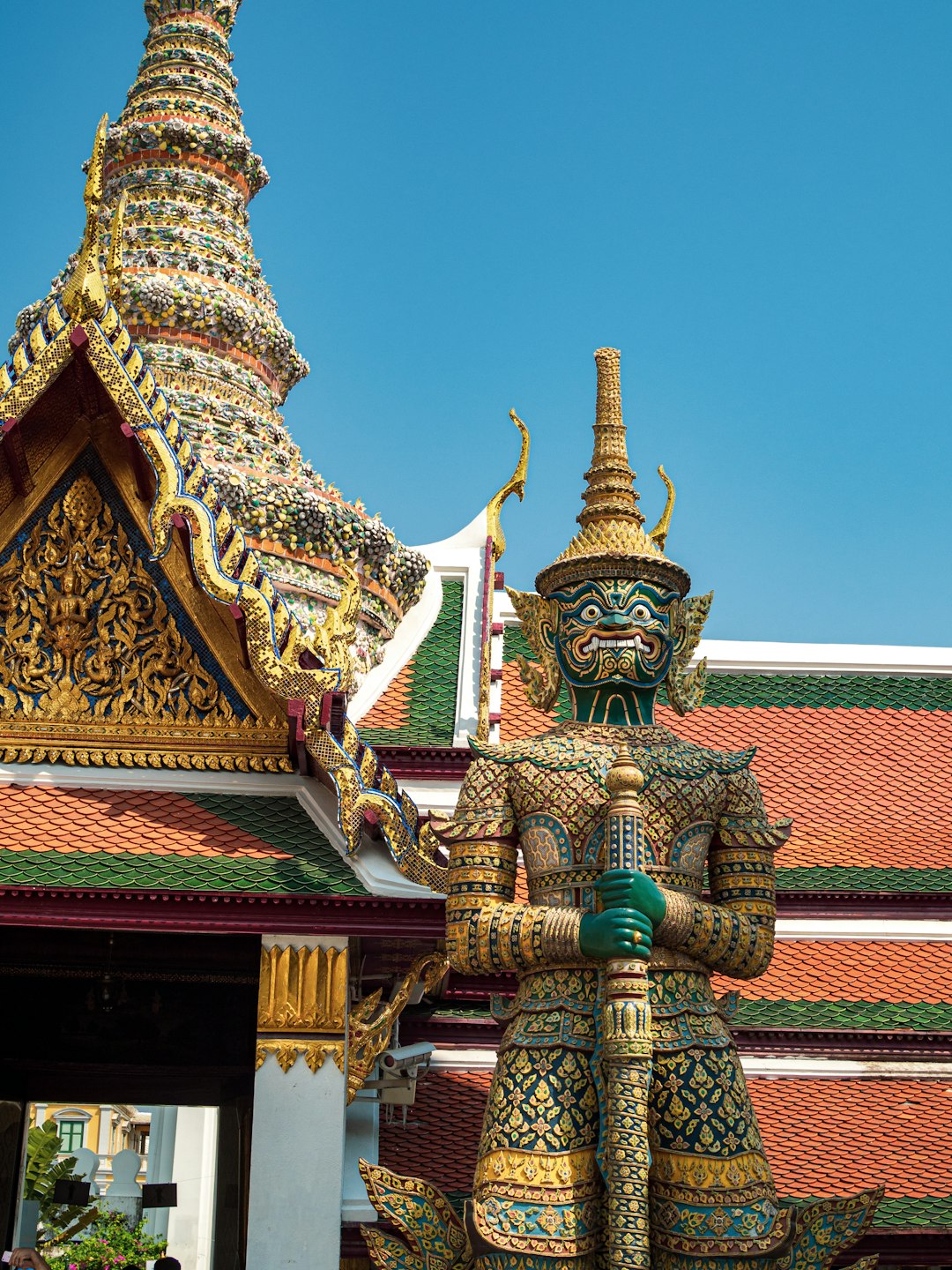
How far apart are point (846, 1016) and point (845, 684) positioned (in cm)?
345

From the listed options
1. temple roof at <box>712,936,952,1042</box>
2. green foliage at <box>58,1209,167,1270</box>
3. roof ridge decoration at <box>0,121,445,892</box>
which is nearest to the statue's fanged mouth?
roof ridge decoration at <box>0,121,445,892</box>

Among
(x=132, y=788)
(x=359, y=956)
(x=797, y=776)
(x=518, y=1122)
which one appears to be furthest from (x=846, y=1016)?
(x=132, y=788)

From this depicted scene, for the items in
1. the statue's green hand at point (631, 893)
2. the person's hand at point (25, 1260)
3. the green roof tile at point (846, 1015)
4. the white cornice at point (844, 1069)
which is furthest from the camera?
the green roof tile at point (846, 1015)

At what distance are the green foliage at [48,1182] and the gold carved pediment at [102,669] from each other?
14.0m

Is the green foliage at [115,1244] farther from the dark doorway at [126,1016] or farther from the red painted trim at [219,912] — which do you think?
the red painted trim at [219,912]

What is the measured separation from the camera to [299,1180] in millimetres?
6586

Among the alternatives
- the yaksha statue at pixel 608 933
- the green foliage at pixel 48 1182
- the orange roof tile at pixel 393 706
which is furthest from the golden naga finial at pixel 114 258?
the green foliage at pixel 48 1182

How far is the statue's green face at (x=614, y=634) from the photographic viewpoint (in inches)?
265

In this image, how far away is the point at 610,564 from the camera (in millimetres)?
6812

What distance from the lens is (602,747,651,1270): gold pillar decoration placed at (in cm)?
552

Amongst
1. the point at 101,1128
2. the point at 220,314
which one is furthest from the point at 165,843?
the point at 101,1128

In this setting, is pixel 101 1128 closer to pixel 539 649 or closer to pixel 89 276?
pixel 89 276

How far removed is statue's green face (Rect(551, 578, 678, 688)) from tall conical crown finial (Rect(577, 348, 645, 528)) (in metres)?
0.42

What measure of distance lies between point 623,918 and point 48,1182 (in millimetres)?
21638
